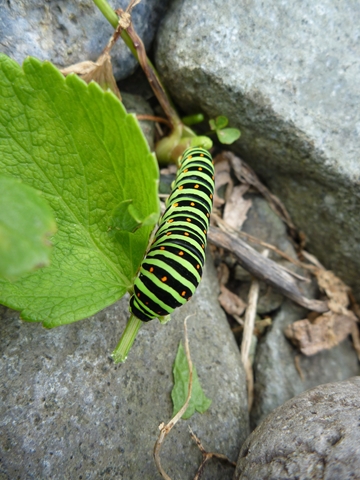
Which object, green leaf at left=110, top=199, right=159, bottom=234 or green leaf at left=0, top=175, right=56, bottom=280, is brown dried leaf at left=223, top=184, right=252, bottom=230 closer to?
green leaf at left=110, top=199, right=159, bottom=234

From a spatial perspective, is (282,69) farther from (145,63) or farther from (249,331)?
(249,331)

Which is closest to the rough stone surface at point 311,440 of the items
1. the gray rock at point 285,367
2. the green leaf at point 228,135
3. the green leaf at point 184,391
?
the green leaf at point 184,391

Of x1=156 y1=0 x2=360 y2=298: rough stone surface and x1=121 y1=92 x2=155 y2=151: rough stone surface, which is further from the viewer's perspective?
x1=121 y1=92 x2=155 y2=151: rough stone surface

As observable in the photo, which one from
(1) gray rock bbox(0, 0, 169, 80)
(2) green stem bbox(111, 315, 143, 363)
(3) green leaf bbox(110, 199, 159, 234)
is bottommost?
(2) green stem bbox(111, 315, 143, 363)

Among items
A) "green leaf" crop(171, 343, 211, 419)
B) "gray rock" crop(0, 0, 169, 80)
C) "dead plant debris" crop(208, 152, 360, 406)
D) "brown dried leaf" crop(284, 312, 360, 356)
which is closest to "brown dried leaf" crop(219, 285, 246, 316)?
"dead plant debris" crop(208, 152, 360, 406)

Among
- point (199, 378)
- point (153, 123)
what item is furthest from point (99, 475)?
point (153, 123)

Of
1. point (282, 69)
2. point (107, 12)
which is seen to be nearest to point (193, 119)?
point (282, 69)

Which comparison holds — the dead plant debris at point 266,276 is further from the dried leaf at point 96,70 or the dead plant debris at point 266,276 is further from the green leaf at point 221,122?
the dried leaf at point 96,70
